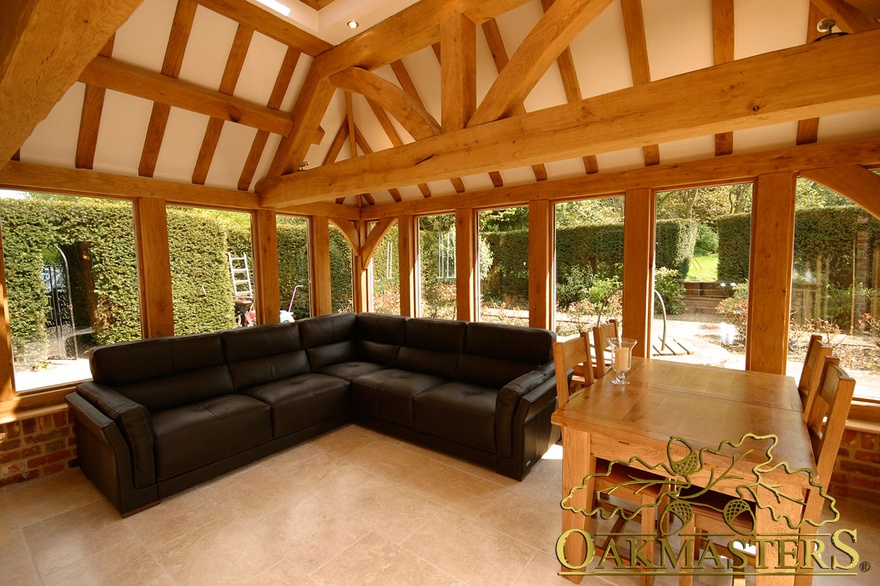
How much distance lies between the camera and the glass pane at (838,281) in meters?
3.11

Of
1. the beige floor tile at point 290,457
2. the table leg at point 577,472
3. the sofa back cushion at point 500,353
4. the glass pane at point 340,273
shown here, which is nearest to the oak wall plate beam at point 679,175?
the glass pane at point 340,273

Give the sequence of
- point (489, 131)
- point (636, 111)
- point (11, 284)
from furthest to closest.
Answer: point (11, 284) → point (489, 131) → point (636, 111)

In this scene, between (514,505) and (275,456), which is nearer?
(514,505)

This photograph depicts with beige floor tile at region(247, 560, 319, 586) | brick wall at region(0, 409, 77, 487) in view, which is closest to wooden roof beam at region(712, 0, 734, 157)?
beige floor tile at region(247, 560, 319, 586)

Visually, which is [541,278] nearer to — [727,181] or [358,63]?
[727,181]

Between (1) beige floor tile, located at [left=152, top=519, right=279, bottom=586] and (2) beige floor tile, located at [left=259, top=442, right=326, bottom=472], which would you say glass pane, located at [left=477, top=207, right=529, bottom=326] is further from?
(1) beige floor tile, located at [left=152, top=519, right=279, bottom=586]

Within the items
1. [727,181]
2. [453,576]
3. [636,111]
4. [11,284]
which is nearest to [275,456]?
[453,576]

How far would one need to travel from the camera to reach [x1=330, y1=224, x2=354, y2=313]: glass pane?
6.19 metres

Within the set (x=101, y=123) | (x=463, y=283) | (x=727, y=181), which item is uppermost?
(x=101, y=123)

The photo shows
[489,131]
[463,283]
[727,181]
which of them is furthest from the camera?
[463,283]

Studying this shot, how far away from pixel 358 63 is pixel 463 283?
2694 mm

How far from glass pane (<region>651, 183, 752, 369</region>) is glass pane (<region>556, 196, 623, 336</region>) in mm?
396

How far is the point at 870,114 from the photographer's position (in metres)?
2.83

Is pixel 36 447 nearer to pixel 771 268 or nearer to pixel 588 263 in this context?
pixel 588 263
